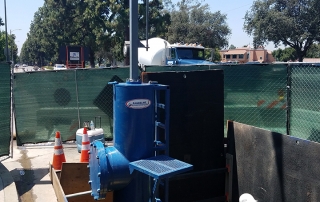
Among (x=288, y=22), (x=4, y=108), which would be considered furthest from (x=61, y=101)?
(x=288, y=22)

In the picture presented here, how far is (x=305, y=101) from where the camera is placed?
17.7 ft

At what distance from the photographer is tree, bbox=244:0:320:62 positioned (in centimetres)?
3834

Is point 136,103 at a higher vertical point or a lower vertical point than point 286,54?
lower

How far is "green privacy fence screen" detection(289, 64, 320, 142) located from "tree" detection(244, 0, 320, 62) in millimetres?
36510

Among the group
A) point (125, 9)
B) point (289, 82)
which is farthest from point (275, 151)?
point (125, 9)

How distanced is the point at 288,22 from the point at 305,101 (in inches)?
1451

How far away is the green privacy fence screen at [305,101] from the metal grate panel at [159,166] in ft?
10.4

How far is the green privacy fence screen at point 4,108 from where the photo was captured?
6.20 metres

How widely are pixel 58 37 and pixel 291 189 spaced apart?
143 feet

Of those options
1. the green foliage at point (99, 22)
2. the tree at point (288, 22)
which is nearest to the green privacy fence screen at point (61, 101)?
the green foliage at point (99, 22)

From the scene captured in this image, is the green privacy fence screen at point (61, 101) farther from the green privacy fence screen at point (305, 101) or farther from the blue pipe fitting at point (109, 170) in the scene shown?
the blue pipe fitting at point (109, 170)

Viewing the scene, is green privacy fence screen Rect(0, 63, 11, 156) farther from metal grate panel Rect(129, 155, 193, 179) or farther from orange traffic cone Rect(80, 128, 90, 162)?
metal grate panel Rect(129, 155, 193, 179)

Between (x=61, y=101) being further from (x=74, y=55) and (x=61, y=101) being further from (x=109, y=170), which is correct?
(x=74, y=55)

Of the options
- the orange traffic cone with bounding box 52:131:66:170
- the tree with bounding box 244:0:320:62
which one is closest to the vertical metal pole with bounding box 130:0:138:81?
the orange traffic cone with bounding box 52:131:66:170
